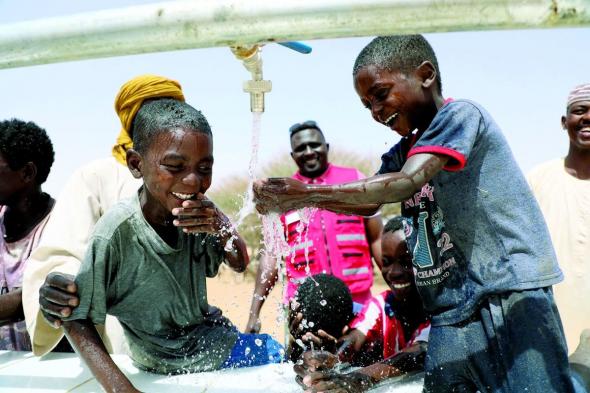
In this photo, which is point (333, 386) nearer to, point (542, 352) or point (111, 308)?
point (542, 352)

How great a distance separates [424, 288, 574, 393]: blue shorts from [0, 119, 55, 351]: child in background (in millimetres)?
2258

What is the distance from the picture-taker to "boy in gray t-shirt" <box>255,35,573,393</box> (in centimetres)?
192

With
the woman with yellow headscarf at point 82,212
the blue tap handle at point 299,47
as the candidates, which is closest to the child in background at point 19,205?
the woman with yellow headscarf at point 82,212

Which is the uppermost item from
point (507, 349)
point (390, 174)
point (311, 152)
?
point (390, 174)

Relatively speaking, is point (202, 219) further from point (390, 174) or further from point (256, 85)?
point (390, 174)

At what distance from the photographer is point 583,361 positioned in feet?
7.92

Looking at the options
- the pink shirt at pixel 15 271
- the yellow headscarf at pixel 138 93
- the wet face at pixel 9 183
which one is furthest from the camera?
the wet face at pixel 9 183

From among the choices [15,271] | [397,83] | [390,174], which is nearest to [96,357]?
[390,174]

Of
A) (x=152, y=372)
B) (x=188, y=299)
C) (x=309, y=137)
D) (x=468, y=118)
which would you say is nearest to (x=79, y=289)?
(x=188, y=299)

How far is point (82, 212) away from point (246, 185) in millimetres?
13937

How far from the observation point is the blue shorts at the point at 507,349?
1.97 meters

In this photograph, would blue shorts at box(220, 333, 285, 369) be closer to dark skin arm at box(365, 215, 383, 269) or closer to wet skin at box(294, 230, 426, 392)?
wet skin at box(294, 230, 426, 392)

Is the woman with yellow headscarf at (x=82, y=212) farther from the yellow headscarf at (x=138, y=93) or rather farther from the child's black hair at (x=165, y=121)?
the child's black hair at (x=165, y=121)

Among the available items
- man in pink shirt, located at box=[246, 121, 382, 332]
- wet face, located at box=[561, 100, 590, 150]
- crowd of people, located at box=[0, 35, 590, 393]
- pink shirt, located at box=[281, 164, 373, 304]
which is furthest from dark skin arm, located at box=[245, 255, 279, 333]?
wet face, located at box=[561, 100, 590, 150]
